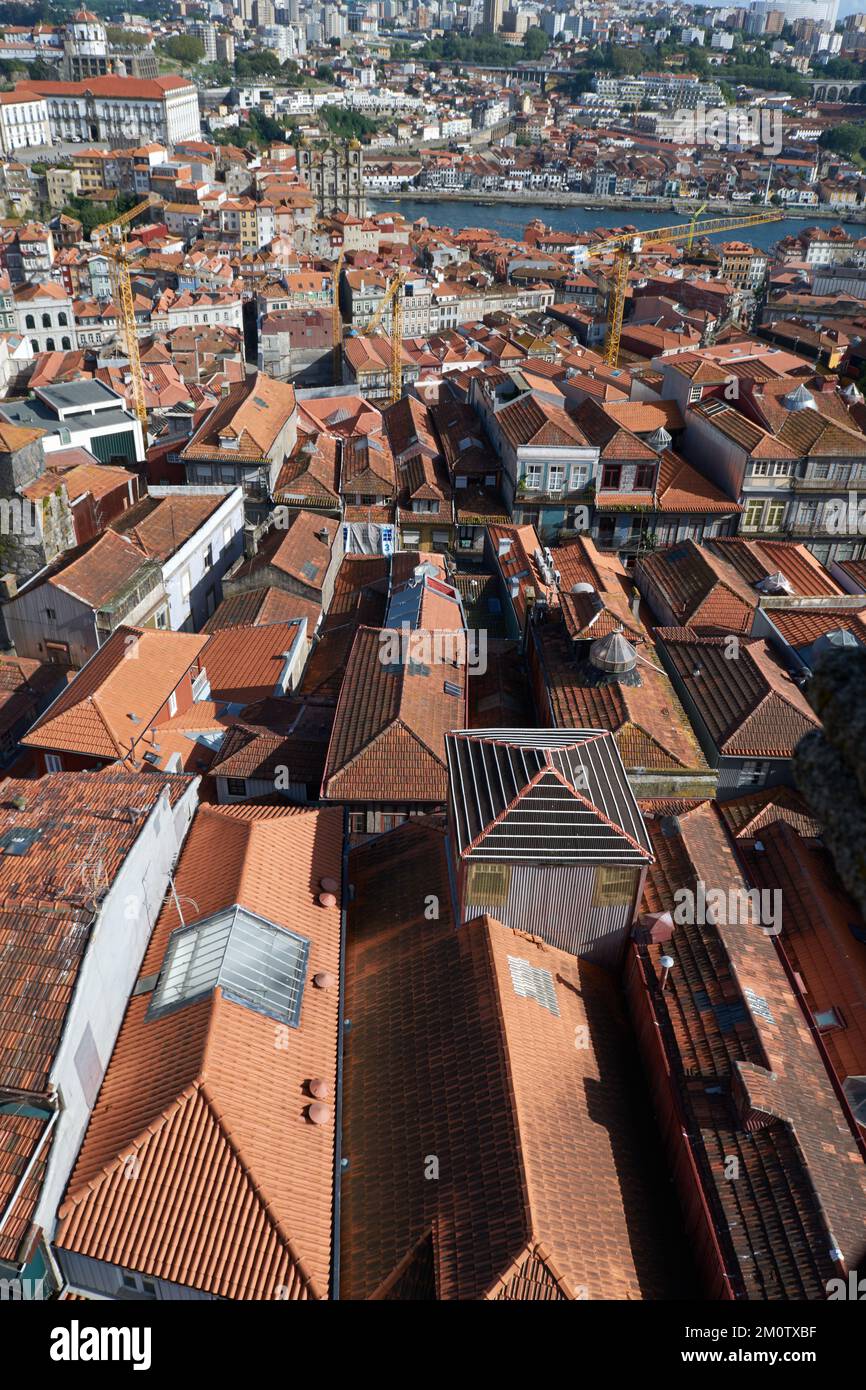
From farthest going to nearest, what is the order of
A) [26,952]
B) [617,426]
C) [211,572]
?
[617,426], [211,572], [26,952]

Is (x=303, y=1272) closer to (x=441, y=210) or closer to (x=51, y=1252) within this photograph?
(x=51, y=1252)

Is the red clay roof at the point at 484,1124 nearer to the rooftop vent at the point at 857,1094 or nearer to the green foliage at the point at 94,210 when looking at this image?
the rooftop vent at the point at 857,1094

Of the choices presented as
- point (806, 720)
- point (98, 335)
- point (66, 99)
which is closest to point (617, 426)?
point (806, 720)

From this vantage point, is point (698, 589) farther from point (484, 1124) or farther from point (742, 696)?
point (484, 1124)

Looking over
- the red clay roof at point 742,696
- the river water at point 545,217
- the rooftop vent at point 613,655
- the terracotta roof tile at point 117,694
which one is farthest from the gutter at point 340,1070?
the river water at point 545,217

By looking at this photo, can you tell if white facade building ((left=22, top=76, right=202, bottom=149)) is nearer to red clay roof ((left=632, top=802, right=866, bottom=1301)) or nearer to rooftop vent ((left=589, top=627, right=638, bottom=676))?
rooftop vent ((left=589, top=627, right=638, bottom=676))

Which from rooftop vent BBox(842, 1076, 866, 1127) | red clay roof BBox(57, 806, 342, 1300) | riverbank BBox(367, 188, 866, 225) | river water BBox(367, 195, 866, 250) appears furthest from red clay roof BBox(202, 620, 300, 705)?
riverbank BBox(367, 188, 866, 225)
